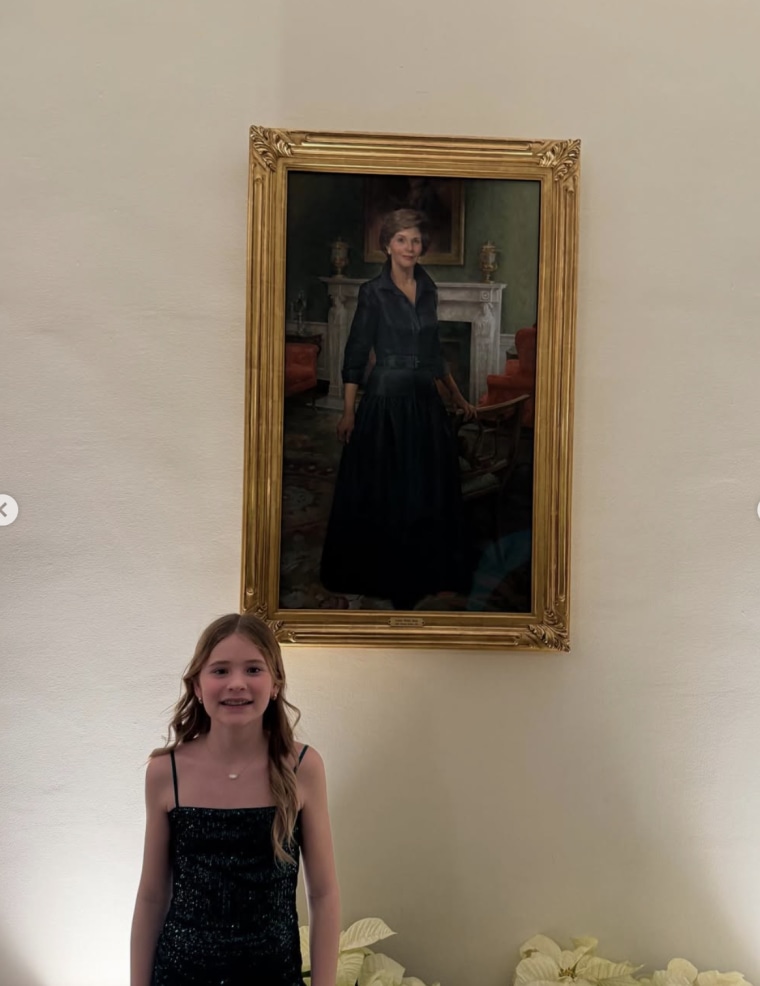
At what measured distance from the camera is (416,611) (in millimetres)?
3174

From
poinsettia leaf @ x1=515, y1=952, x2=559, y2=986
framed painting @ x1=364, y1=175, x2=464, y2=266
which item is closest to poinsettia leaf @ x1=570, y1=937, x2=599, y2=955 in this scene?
poinsettia leaf @ x1=515, y1=952, x2=559, y2=986

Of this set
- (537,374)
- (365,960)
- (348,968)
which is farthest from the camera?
(537,374)

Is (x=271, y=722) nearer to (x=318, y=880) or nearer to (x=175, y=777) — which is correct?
(x=175, y=777)

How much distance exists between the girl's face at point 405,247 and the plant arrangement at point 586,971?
231 cm

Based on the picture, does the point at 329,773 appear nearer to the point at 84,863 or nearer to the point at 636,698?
the point at 84,863

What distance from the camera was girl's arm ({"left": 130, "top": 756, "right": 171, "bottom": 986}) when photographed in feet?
7.99

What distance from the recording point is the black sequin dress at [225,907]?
234 centimetres

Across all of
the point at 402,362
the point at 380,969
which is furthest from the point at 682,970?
the point at 402,362

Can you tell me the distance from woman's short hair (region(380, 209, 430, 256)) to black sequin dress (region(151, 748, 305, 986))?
72.4 inches

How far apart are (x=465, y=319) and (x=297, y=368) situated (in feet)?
1.92

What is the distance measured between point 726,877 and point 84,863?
219cm

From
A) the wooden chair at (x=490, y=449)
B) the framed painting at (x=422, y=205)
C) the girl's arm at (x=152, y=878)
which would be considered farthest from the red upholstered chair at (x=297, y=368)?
the girl's arm at (x=152, y=878)

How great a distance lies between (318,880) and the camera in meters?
2.48

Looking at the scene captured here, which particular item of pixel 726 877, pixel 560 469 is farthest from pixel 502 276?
pixel 726 877
